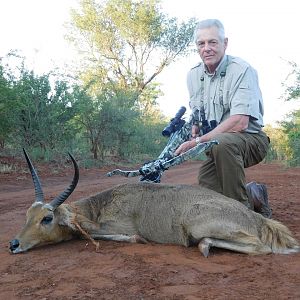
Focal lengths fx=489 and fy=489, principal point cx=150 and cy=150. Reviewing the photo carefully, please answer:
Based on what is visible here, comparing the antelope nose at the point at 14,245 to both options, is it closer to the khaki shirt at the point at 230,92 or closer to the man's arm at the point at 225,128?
the man's arm at the point at 225,128

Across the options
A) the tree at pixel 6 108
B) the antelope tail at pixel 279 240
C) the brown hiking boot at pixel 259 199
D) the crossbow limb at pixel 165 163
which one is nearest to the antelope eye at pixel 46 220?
the crossbow limb at pixel 165 163

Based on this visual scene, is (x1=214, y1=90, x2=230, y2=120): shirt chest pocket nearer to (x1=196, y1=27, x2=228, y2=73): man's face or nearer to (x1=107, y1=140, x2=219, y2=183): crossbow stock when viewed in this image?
(x1=196, y1=27, x2=228, y2=73): man's face

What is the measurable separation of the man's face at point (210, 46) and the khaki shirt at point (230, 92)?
0.10m

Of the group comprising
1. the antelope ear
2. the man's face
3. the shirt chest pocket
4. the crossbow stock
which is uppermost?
the man's face

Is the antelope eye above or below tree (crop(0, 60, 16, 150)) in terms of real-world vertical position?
below

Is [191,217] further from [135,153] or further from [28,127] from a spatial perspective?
[135,153]

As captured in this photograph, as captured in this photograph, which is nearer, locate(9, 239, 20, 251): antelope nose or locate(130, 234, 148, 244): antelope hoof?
locate(9, 239, 20, 251): antelope nose

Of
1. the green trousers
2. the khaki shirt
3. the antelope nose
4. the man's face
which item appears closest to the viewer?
the antelope nose

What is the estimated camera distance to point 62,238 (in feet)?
16.4

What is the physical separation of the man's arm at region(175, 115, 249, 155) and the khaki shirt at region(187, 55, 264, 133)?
7 centimetres

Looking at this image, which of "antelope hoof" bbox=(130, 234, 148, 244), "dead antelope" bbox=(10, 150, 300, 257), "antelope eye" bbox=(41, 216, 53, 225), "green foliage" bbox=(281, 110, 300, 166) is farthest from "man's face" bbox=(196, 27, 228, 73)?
"green foliage" bbox=(281, 110, 300, 166)

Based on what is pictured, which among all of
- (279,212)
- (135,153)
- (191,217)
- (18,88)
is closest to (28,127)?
(18,88)

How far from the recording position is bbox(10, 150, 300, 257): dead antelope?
14.5ft

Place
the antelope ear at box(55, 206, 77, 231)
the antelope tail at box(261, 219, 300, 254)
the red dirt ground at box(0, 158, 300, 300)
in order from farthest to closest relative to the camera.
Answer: the antelope ear at box(55, 206, 77, 231) < the antelope tail at box(261, 219, 300, 254) < the red dirt ground at box(0, 158, 300, 300)
